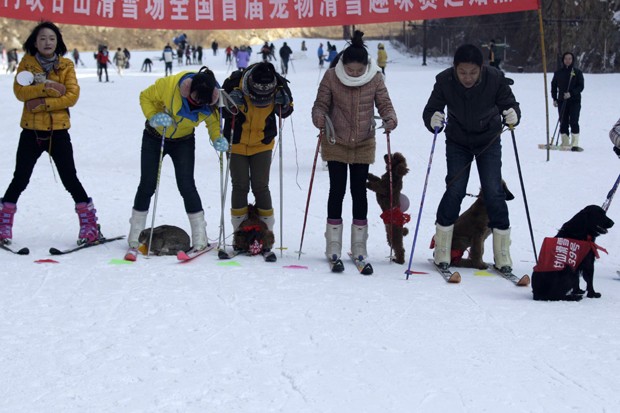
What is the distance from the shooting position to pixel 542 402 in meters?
3.68

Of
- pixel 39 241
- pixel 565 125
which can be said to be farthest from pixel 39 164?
pixel 565 125

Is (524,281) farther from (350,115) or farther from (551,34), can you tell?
(551,34)

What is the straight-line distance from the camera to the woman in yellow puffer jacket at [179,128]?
6453 mm

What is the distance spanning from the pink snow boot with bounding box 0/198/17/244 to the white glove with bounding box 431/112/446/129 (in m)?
3.55

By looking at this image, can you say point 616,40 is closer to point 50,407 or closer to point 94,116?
point 94,116

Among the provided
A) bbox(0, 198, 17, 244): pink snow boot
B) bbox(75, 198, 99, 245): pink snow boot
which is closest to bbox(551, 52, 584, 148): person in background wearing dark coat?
bbox(75, 198, 99, 245): pink snow boot

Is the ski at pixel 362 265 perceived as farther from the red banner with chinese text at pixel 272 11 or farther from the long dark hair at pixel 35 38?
the long dark hair at pixel 35 38

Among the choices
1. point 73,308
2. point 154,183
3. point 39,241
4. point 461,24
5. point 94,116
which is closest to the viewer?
point 73,308

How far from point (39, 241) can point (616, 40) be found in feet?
112

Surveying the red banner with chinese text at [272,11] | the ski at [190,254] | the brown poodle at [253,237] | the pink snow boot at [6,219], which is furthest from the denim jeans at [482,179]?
the pink snow boot at [6,219]

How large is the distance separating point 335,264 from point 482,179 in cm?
133

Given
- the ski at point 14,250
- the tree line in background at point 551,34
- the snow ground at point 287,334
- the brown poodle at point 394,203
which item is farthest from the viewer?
the tree line in background at point 551,34

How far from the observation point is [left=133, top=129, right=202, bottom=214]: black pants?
6.82 metres

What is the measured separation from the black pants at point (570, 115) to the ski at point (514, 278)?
27.1ft
